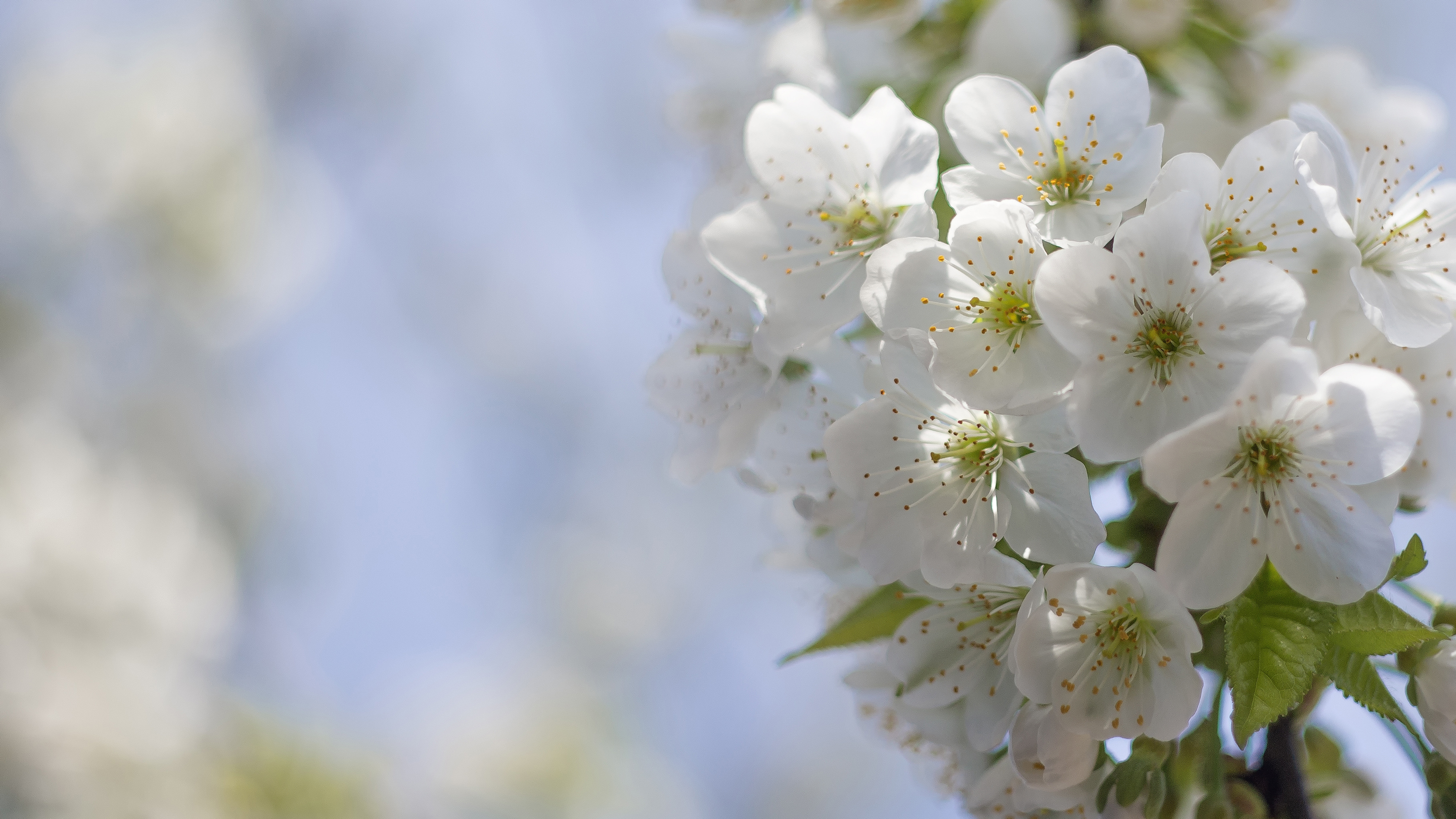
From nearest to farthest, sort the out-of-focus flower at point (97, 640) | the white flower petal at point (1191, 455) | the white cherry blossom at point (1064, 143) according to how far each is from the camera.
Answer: the white flower petal at point (1191, 455), the white cherry blossom at point (1064, 143), the out-of-focus flower at point (97, 640)

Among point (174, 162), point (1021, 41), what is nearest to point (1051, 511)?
point (1021, 41)

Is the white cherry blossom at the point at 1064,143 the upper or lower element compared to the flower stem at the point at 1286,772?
upper

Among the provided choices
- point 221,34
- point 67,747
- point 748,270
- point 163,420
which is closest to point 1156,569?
point 748,270

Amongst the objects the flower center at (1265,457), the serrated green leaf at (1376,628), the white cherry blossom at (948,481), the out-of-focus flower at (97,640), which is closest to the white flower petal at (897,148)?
the white cherry blossom at (948,481)

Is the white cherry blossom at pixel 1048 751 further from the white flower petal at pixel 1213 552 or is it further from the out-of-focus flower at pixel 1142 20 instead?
the out-of-focus flower at pixel 1142 20

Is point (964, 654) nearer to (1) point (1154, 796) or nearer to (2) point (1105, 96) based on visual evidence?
(1) point (1154, 796)

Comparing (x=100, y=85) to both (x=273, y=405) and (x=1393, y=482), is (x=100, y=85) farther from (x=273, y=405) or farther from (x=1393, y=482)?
(x=1393, y=482)

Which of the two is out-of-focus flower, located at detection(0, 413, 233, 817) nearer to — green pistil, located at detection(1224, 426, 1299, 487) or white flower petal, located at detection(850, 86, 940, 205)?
white flower petal, located at detection(850, 86, 940, 205)

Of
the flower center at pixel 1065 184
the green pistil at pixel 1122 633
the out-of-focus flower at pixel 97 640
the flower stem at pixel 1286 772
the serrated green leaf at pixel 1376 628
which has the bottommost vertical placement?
the flower stem at pixel 1286 772
